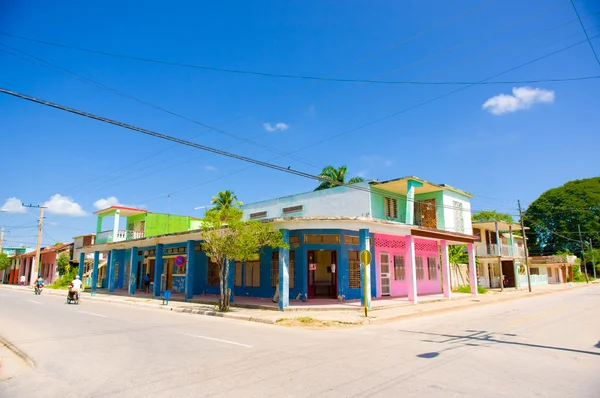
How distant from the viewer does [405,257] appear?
23.0m

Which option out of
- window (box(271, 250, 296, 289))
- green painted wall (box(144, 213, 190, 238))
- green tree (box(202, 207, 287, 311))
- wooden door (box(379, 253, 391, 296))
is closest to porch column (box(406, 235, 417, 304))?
wooden door (box(379, 253, 391, 296))

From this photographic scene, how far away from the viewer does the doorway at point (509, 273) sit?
123 ft

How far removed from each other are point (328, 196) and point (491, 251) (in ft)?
60.2

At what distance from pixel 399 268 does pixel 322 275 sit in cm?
510

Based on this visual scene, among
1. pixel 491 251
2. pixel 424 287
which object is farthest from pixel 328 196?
pixel 491 251

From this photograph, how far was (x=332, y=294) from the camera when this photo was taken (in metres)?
20.0

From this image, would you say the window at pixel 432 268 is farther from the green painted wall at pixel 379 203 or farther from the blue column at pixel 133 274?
the blue column at pixel 133 274

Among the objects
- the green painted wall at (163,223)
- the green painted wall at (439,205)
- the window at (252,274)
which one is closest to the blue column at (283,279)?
the window at (252,274)

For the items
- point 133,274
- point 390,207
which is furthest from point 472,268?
point 133,274

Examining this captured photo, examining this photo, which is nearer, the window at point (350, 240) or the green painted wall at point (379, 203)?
the window at point (350, 240)

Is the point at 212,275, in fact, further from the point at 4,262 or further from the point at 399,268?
the point at 4,262

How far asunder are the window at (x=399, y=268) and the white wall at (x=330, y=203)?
12.2ft

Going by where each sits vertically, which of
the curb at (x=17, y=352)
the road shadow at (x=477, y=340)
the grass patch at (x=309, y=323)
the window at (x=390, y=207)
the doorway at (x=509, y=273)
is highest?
the window at (x=390, y=207)

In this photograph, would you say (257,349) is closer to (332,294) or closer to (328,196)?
(332,294)
